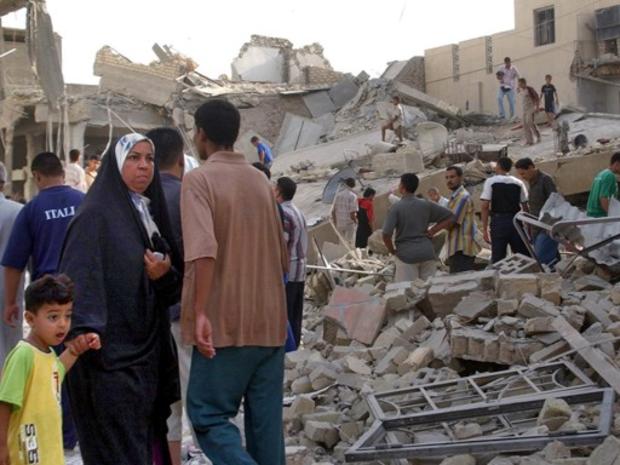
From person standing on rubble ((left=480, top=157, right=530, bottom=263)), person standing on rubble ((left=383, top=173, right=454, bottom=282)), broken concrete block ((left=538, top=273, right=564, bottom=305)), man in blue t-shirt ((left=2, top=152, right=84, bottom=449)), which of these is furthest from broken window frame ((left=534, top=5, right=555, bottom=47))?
man in blue t-shirt ((left=2, top=152, right=84, bottom=449))

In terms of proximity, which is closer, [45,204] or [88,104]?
[45,204]

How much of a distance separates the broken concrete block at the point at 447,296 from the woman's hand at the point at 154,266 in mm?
3864

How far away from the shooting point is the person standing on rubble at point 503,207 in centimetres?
838

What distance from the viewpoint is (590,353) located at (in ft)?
16.9

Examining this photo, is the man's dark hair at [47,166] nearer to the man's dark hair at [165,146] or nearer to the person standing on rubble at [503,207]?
the man's dark hair at [165,146]

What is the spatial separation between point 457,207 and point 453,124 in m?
18.4

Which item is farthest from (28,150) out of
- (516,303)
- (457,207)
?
(516,303)

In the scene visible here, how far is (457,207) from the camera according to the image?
823 cm

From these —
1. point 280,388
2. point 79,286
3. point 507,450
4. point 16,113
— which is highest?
Answer: point 16,113

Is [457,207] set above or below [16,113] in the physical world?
below

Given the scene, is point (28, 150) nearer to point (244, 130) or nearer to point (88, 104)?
point (88, 104)

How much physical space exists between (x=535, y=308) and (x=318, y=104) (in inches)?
921

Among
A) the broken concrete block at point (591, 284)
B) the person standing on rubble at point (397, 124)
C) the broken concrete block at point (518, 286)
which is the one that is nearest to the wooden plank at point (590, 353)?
the broken concrete block at point (518, 286)

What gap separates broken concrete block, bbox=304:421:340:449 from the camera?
507 centimetres
